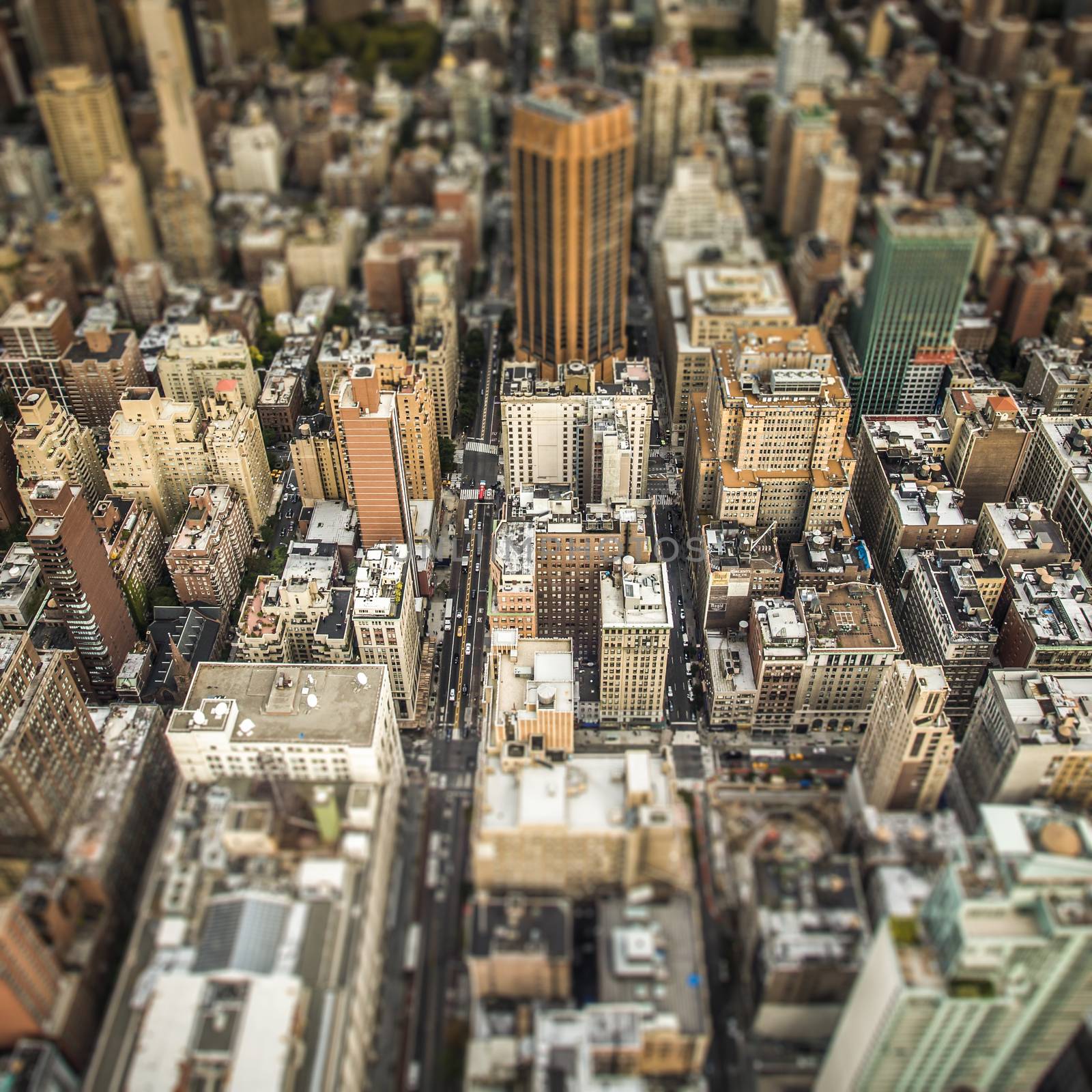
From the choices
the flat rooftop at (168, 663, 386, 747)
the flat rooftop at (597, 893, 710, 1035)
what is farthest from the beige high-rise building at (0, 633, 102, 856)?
the flat rooftop at (597, 893, 710, 1035)

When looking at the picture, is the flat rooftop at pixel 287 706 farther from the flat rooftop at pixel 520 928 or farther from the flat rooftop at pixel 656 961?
the flat rooftop at pixel 656 961

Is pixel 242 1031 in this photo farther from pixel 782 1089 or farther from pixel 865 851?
pixel 865 851

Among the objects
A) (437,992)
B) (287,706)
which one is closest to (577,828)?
(437,992)

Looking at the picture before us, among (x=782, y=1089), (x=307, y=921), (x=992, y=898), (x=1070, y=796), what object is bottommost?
(x=782, y=1089)

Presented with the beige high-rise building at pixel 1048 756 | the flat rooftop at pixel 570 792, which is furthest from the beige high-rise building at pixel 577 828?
the beige high-rise building at pixel 1048 756

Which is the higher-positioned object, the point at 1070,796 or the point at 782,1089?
the point at 1070,796

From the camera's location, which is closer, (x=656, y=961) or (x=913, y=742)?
(x=656, y=961)

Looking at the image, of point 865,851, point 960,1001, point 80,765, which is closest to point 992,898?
point 960,1001

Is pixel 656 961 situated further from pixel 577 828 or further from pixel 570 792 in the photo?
pixel 570 792
